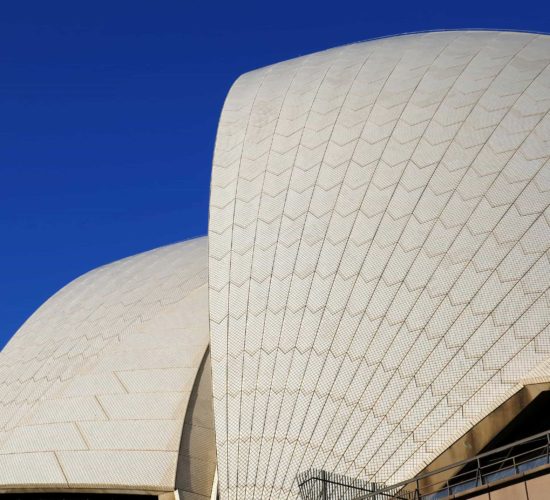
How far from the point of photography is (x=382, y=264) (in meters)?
17.0

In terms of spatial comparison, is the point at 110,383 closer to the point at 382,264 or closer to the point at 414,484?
the point at 382,264

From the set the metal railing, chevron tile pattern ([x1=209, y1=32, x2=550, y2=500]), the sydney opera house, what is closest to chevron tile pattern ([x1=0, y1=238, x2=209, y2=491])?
the sydney opera house

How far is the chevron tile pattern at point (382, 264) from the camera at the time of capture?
1497cm

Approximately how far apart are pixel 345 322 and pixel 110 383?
6.39m

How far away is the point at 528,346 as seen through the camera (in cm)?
1457

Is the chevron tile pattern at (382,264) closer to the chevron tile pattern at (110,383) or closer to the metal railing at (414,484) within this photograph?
the metal railing at (414,484)

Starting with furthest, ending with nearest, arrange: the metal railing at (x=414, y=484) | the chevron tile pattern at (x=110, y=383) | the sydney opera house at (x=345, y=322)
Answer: the chevron tile pattern at (x=110, y=383)
the sydney opera house at (x=345, y=322)
the metal railing at (x=414, y=484)

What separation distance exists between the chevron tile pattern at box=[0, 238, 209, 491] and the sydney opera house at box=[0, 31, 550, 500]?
62mm

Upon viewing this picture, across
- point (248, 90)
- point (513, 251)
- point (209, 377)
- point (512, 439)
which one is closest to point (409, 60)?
point (248, 90)

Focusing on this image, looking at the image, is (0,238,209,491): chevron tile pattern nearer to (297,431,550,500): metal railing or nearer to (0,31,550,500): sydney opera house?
(0,31,550,500): sydney opera house

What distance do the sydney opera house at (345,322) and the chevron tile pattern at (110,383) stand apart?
0.06 meters

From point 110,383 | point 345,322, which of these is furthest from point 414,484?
point 110,383

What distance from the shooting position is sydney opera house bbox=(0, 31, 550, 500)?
1459 centimetres

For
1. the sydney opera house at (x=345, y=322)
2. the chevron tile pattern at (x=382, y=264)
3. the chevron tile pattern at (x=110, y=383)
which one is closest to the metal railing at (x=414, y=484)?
the sydney opera house at (x=345, y=322)
